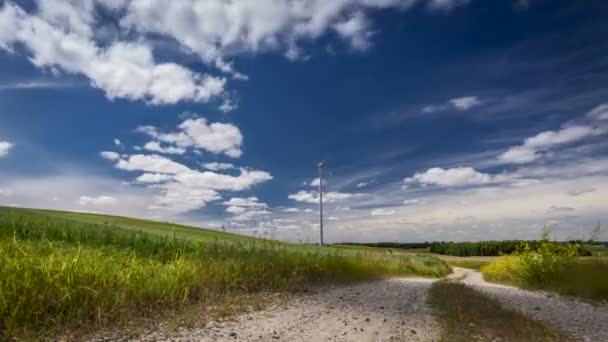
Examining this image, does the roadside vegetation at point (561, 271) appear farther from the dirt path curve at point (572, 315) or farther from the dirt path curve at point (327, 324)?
the dirt path curve at point (327, 324)

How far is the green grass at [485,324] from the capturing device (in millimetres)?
5941

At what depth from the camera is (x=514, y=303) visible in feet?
32.5

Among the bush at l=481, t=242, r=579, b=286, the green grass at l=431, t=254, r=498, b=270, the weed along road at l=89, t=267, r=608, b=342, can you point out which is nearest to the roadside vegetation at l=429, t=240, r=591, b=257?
the green grass at l=431, t=254, r=498, b=270

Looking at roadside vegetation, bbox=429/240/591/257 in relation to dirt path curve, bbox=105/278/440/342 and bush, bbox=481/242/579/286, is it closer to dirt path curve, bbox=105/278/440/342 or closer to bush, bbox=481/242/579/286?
bush, bbox=481/242/579/286

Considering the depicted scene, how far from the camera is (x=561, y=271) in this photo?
14836 mm

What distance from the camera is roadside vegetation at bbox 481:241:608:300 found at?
13109mm

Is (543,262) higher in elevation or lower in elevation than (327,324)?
higher

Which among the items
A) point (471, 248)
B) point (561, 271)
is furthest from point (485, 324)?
point (471, 248)

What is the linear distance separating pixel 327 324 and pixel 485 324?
2.56m

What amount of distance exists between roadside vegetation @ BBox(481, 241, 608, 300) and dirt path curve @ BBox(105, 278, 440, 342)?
23.7 feet

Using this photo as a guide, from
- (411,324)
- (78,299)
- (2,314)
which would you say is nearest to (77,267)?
(78,299)

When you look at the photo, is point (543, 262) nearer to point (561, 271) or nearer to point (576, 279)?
point (561, 271)

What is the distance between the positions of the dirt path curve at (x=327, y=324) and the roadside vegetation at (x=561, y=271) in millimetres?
7229

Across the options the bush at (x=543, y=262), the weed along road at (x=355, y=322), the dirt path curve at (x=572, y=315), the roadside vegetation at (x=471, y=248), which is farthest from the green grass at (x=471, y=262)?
the weed along road at (x=355, y=322)
